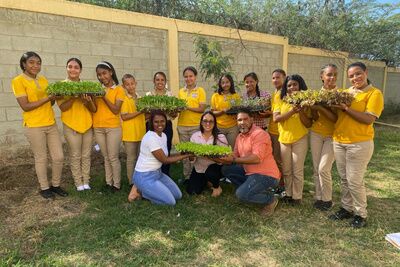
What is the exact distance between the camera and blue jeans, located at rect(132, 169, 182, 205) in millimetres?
3938

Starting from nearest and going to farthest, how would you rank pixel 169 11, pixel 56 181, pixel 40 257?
pixel 40 257, pixel 56 181, pixel 169 11

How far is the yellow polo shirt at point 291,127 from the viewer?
148 inches

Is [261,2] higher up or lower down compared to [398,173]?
higher up

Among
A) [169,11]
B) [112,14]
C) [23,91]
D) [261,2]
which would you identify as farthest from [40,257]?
[261,2]

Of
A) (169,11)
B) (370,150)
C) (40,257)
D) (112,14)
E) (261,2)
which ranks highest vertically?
(261,2)

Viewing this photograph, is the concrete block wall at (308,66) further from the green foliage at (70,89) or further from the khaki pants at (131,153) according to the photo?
the green foliage at (70,89)

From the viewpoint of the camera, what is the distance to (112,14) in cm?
589

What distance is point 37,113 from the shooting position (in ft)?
12.9

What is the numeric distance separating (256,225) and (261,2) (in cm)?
886

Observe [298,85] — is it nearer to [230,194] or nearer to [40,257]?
[230,194]

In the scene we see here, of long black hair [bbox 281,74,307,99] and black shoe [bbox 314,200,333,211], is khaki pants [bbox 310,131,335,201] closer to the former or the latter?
black shoe [bbox 314,200,333,211]

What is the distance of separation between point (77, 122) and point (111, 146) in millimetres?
546

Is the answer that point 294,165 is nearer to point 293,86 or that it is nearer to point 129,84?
point 293,86

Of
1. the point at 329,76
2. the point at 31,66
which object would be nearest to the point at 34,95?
the point at 31,66
